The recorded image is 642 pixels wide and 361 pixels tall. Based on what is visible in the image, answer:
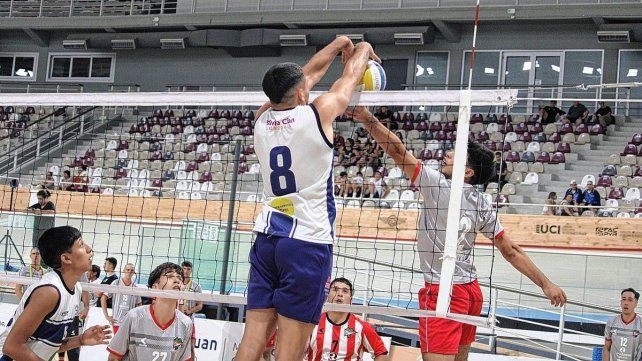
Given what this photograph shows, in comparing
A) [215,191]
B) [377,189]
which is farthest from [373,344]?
[377,189]

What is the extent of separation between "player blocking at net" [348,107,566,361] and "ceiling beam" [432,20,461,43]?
19.7 meters

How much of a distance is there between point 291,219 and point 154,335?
3020 millimetres

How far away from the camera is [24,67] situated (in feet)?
109

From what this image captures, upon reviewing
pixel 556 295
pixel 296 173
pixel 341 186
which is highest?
pixel 341 186

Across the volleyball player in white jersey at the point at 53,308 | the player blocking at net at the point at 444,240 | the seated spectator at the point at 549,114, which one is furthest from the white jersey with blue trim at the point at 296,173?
the seated spectator at the point at 549,114

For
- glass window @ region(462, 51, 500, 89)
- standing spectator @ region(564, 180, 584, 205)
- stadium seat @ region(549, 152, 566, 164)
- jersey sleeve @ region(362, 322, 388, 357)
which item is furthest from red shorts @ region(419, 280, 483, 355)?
glass window @ region(462, 51, 500, 89)

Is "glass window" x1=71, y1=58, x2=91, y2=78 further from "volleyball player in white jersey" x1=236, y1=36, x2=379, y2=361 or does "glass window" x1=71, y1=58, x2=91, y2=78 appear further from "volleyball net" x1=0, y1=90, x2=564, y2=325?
"volleyball player in white jersey" x1=236, y1=36, x2=379, y2=361

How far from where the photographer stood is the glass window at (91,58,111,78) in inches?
1254

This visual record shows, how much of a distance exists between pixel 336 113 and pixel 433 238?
172 centimetres

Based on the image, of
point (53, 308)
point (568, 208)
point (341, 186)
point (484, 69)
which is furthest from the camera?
point (484, 69)

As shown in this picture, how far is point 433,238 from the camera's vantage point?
20.9 feet

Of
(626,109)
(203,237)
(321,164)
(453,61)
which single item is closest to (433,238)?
(321,164)

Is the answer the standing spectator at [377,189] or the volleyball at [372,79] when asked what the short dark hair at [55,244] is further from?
the standing spectator at [377,189]

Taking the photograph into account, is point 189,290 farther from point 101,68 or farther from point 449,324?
point 101,68
